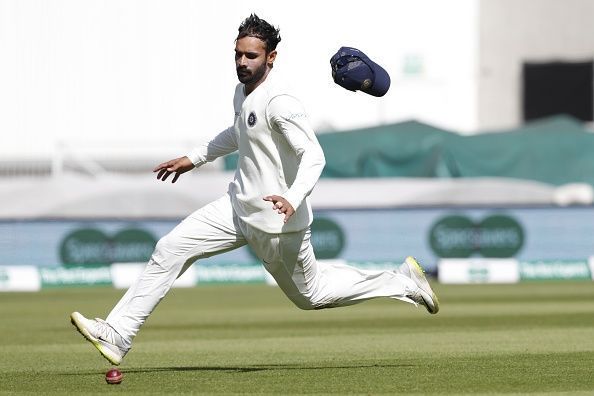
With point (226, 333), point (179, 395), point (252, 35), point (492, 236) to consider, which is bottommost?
point (492, 236)

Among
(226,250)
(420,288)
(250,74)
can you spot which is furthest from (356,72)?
(420,288)

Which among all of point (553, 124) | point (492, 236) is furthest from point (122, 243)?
point (553, 124)

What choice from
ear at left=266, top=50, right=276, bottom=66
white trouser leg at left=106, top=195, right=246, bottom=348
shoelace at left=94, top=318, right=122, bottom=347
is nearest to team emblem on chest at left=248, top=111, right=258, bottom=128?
ear at left=266, top=50, right=276, bottom=66

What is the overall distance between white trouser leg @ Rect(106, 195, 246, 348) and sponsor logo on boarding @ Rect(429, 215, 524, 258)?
43.6 ft

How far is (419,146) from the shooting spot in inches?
961

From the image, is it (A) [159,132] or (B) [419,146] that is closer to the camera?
(B) [419,146]

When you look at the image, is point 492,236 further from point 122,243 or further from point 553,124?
point 122,243

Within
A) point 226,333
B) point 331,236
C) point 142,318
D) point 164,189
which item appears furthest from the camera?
point 164,189

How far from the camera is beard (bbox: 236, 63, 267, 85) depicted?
8273 mm

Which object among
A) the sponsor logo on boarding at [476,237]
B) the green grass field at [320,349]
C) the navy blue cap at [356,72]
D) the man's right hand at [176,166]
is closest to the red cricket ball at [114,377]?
the green grass field at [320,349]

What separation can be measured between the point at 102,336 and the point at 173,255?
59 centimetres

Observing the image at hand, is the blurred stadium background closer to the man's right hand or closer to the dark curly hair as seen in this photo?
the man's right hand

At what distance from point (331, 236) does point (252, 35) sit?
43.7 feet

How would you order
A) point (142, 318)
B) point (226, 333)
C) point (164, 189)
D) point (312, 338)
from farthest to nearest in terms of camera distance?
point (164, 189)
point (226, 333)
point (312, 338)
point (142, 318)
